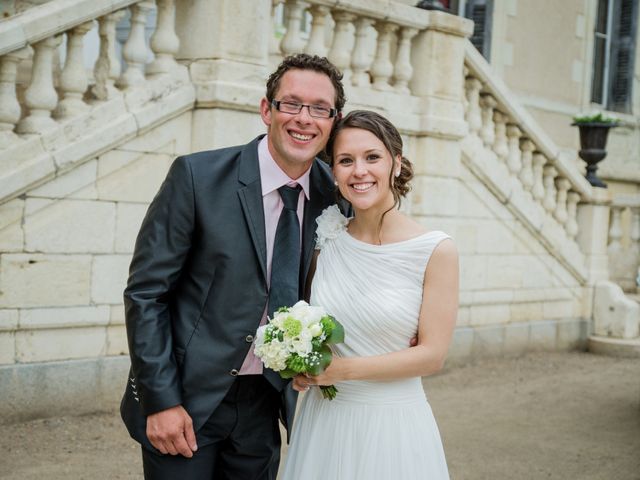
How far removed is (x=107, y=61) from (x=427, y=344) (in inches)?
148

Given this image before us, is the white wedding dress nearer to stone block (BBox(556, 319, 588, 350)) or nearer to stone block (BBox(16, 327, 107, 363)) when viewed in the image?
stone block (BBox(16, 327, 107, 363))

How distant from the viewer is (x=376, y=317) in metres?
3.09

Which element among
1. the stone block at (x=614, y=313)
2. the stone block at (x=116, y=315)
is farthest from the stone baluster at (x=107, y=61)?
the stone block at (x=614, y=313)

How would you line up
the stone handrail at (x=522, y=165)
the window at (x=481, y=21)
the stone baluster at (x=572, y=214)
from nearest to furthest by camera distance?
the stone handrail at (x=522, y=165), the stone baluster at (x=572, y=214), the window at (x=481, y=21)

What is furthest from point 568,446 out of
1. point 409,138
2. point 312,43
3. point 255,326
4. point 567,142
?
point 567,142

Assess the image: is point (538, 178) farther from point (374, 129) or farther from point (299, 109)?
point (299, 109)

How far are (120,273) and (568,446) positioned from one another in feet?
10.5

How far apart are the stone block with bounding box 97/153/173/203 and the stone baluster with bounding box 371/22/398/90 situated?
2.24m

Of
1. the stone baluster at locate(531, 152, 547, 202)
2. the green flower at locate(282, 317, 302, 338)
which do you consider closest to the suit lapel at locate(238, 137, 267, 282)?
the green flower at locate(282, 317, 302, 338)

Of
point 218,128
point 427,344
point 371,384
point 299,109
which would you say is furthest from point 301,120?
point 218,128

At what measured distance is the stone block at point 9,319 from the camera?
5.44 m

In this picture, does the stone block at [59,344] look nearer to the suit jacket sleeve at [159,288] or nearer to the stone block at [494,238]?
the suit jacket sleeve at [159,288]

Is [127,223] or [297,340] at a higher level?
[127,223]

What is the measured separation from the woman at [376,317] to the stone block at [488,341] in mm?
5509
